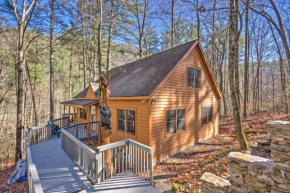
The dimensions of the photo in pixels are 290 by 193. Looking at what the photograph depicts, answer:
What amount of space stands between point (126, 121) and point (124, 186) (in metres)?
4.42

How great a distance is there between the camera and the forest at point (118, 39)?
7750 millimetres

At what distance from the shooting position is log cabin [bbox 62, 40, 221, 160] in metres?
6.98

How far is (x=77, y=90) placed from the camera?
2612cm

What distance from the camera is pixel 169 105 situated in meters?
7.65

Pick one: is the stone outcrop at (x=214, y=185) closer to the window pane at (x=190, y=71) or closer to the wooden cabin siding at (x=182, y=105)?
the wooden cabin siding at (x=182, y=105)

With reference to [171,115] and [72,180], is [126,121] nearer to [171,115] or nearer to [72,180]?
[171,115]

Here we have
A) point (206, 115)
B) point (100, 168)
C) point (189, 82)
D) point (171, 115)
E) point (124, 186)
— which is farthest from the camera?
point (206, 115)

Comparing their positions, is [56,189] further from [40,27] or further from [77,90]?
[77,90]

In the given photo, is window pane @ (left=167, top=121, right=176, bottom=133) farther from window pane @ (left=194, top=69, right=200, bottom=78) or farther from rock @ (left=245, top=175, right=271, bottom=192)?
rock @ (left=245, top=175, right=271, bottom=192)

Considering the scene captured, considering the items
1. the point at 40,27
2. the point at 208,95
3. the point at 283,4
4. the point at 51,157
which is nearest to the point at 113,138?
the point at 51,157

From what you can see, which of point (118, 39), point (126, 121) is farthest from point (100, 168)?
point (118, 39)

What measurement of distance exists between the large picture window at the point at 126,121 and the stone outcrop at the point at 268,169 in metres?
5.25

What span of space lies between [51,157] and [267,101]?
25.3 m

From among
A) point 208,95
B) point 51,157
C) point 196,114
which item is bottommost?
point 51,157
